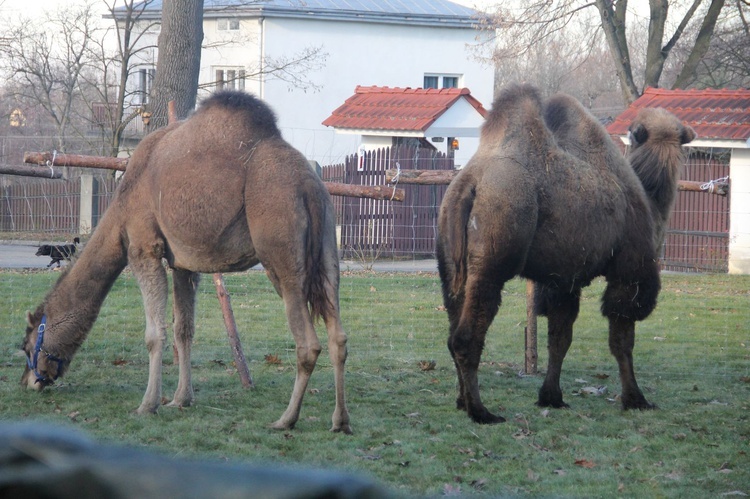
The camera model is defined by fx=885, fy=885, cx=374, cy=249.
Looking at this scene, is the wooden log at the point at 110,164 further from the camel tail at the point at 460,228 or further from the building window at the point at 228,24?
the building window at the point at 228,24

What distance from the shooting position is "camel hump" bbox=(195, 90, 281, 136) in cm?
691

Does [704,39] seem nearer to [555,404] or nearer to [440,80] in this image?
[440,80]

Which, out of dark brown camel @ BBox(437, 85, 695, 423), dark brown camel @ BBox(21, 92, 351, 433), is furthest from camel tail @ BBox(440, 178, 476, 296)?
dark brown camel @ BBox(21, 92, 351, 433)

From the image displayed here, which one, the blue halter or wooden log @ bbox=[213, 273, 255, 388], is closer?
the blue halter

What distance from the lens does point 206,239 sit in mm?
6637

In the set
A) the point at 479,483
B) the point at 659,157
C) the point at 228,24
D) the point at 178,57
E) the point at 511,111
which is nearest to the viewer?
the point at 479,483

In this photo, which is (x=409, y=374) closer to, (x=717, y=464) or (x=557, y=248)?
(x=557, y=248)

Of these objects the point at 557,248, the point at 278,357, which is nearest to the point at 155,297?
the point at 278,357

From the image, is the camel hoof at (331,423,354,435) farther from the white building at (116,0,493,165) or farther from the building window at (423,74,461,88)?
the building window at (423,74,461,88)

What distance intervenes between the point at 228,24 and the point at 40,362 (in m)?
27.1

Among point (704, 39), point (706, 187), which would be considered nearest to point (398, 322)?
point (706, 187)

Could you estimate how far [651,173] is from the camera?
7895 mm

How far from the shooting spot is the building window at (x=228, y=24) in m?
32.5

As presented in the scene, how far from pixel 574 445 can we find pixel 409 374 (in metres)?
2.66
